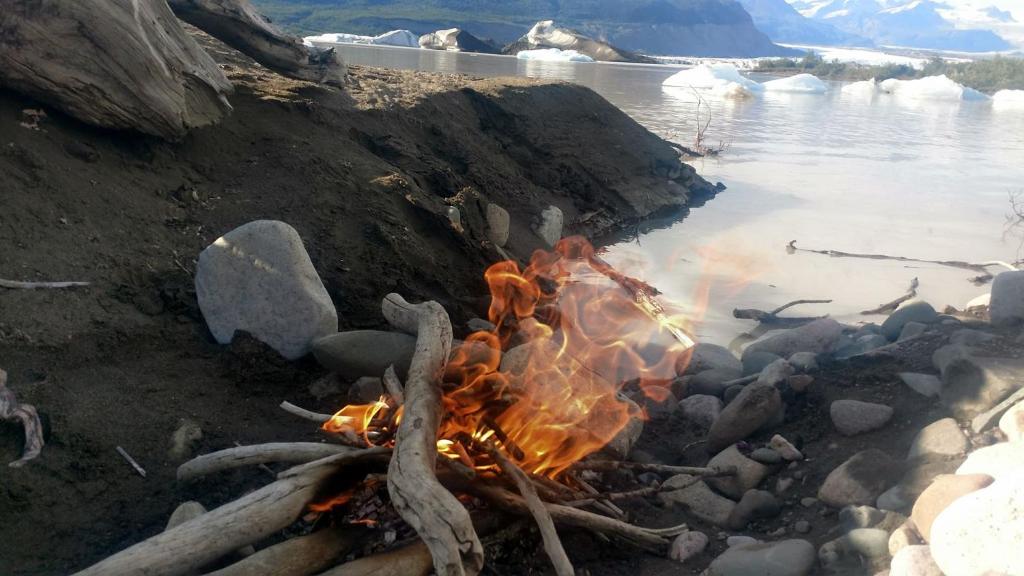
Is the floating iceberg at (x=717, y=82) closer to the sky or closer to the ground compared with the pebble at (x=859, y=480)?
closer to the sky

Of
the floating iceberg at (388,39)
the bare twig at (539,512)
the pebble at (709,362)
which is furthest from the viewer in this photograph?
the floating iceberg at (388,39)

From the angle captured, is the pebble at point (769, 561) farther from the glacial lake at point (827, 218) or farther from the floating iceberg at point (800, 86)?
the floating iceberg at point (800, 86)

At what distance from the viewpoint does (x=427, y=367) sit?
174 inches

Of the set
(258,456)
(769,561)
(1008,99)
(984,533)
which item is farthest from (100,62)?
(1008,99)

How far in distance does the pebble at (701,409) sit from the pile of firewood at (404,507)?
145 cm

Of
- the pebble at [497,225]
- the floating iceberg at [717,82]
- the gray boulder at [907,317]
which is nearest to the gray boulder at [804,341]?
the gray boulder at [907,317]

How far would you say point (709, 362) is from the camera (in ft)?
22.5

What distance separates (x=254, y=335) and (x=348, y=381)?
74cm

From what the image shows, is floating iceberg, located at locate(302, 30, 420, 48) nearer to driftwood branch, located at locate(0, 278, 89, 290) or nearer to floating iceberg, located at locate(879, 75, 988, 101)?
floating iceberg, located at locate(879, 75, 988, 101)

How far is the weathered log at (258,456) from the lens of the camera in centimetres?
396

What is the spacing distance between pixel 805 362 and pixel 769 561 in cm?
282

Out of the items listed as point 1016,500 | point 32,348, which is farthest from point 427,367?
point 1016,500

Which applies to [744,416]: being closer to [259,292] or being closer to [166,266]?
[259,292]

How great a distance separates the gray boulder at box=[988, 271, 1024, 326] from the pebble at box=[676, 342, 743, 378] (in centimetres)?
193
